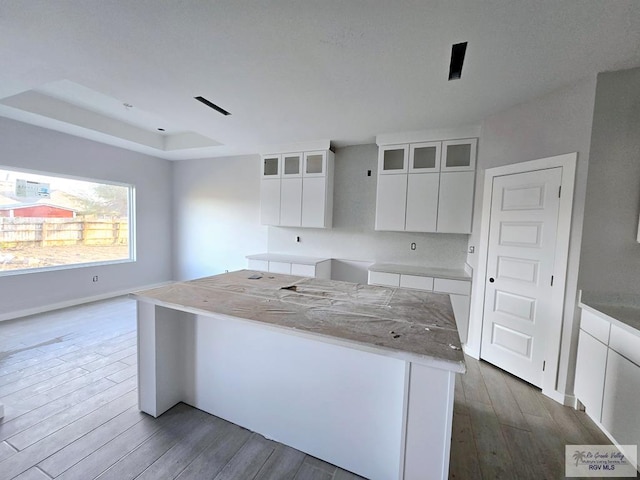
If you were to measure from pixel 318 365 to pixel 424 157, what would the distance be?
2885mm

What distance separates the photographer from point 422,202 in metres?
3.30

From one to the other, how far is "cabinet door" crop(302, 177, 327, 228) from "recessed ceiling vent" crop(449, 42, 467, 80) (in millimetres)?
2041

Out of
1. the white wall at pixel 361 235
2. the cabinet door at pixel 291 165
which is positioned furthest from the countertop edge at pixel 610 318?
the cabinet door at pixel 291 165

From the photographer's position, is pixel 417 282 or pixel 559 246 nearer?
pixel 559 246

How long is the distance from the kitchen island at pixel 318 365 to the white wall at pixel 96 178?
3.25m

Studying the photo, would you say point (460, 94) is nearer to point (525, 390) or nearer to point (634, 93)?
point (634, 93)

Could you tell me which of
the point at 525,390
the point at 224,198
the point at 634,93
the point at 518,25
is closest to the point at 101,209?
the point at 224,198

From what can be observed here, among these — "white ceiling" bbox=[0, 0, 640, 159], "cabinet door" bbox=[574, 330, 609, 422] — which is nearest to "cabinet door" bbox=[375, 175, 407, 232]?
"white ceiling" bbox=[0, 0, 640, 159]

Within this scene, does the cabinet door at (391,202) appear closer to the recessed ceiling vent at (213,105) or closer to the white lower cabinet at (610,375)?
the white lower cabinet at (610,375)

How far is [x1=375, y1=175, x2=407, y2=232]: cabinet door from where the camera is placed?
3393mm

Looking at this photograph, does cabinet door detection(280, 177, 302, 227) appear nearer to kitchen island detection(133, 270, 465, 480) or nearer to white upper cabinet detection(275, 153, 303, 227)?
white upper cabinet detection(275, 153, 303, 227)

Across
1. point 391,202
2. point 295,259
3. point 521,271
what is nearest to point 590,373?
point 521,271

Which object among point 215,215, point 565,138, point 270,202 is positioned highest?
point 565,138

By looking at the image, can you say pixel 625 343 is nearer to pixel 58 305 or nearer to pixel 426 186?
pixel 426 186
